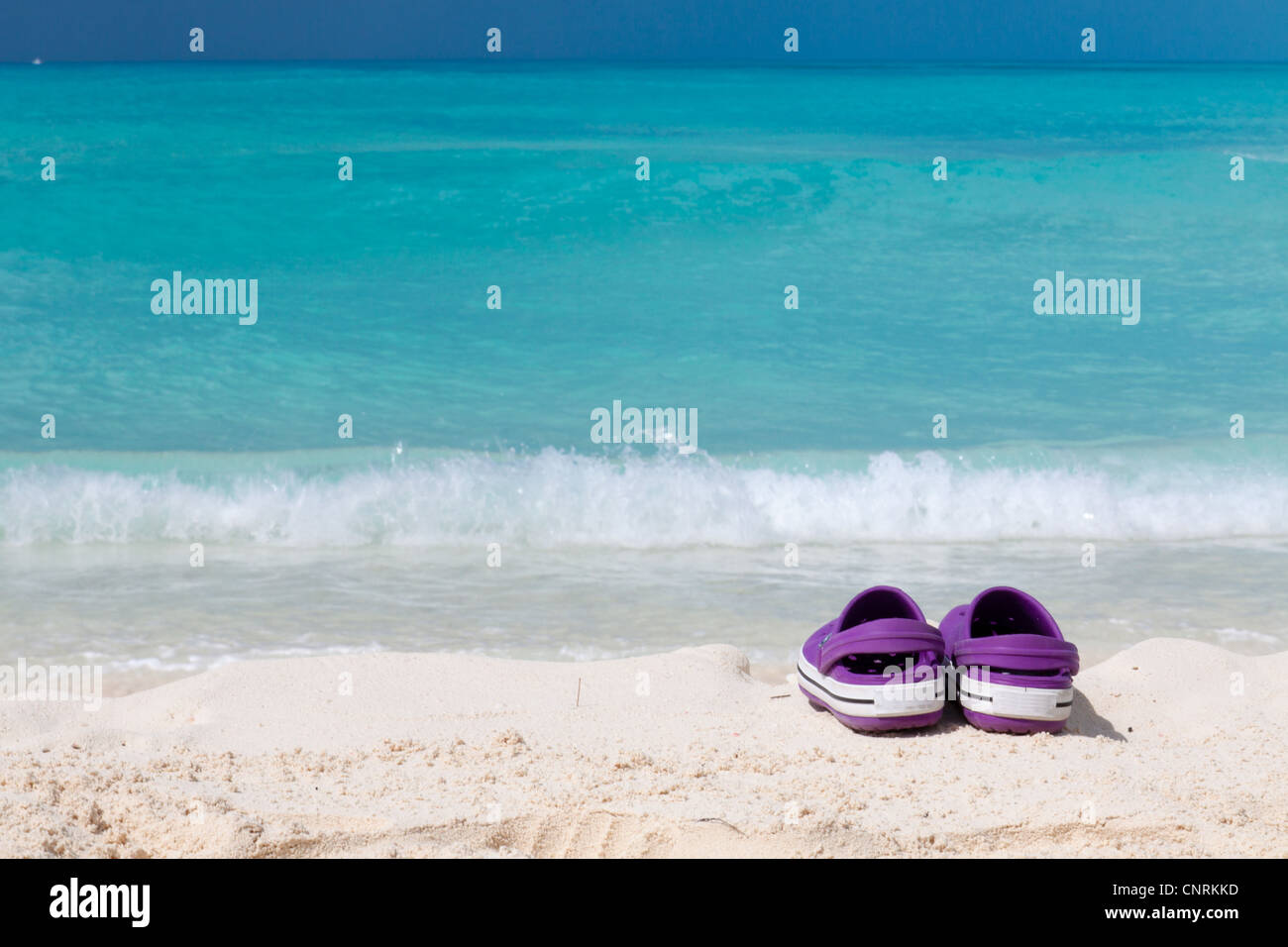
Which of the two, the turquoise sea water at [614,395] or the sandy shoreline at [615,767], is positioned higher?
the turquoise sea water at [614,395]

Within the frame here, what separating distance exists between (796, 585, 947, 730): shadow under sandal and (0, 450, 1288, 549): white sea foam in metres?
2.26

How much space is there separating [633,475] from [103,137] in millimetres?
16267

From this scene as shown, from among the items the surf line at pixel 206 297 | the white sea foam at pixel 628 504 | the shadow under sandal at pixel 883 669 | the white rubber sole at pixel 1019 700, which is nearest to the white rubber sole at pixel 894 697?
the shadow under sandal at pixel 883 669

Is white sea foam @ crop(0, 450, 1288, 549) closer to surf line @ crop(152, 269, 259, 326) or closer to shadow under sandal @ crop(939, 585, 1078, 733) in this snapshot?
shadow under sandal @ crop(939, 585, 1078, 733)

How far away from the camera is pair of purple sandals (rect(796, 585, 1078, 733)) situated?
324 cm

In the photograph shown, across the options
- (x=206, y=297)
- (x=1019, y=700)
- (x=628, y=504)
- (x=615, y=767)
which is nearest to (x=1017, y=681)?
(x=1019, y=700)

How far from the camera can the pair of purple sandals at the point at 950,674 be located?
3.24 meters

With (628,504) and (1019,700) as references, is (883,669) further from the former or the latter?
(628,504)

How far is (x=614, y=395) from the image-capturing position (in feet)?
27.4

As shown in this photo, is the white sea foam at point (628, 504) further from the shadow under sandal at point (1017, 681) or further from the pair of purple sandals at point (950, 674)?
the shadow under sandal at point (1017, 681)

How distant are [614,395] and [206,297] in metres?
5.61

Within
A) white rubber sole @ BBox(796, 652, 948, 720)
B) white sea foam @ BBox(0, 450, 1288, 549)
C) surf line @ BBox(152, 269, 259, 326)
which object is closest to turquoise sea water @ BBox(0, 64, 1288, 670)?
white sea foam @ BBox(0, 450, 1288, 549)

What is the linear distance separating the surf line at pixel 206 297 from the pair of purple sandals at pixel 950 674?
7893 millimetres

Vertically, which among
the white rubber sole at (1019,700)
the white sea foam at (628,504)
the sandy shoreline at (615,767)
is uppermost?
the white sea foam at (628,504)
